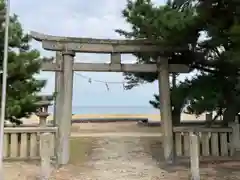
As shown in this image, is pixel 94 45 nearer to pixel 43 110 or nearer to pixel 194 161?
pixel 43 110

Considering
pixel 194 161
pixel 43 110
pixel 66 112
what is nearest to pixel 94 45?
pixel 66 112

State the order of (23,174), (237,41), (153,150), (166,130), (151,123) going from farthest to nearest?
(151,123) → (153,150) → (166,130) → (23,174) → (237,41)

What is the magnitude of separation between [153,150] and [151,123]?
23.2 ft

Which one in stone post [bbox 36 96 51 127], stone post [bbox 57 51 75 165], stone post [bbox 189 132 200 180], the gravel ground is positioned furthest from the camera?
stone post [bbox 36 96 51 127]

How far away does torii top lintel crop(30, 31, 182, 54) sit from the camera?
7.88 metres

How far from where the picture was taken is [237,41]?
5.33m

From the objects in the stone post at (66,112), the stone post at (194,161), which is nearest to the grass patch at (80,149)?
the stone post at (66,112)

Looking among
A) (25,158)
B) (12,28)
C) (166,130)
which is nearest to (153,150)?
(166,130)

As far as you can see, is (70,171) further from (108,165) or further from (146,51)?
(146,51)

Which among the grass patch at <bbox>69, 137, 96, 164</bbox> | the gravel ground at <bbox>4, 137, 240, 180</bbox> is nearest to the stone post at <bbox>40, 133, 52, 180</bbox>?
the gravel ground at <bbox>4, 137, 240, 180</bbox>

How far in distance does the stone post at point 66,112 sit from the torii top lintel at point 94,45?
0.68 ft

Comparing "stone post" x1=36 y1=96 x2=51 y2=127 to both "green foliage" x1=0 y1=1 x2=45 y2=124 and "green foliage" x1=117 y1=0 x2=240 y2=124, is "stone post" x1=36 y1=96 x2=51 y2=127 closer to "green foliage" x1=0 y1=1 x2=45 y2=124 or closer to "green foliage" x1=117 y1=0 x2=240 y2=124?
"green foliage" x1=0 y1=1 x2=45 y2=124

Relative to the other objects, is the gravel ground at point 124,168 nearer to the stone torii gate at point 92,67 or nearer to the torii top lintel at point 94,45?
the stone torii gate at point 92,67

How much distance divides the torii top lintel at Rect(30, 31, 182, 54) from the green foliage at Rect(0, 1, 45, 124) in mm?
483
